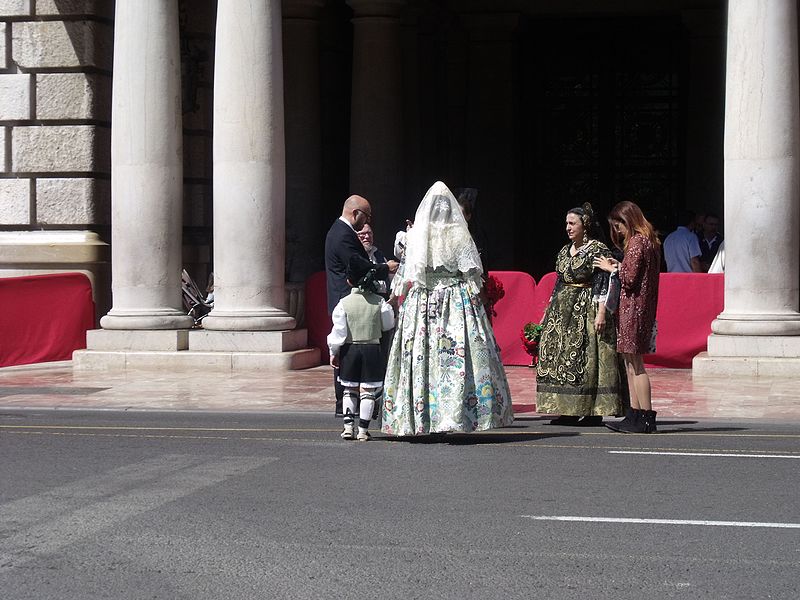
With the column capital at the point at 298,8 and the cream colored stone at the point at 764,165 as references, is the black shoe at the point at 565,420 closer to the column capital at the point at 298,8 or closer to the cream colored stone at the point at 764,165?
the cream colored stone at the point at 764,165

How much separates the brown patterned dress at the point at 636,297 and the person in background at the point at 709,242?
8.81m

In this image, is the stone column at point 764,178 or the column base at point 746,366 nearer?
the column base at point 746,366

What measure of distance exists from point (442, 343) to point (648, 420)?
5.94 ft

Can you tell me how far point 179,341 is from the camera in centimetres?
1839

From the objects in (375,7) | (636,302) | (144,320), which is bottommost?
(144,320)

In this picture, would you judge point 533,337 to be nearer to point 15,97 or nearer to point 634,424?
point 634,424

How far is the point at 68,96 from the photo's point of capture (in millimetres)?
20469

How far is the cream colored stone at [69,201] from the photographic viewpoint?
66.6 feet

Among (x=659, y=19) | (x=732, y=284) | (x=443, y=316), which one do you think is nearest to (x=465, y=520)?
(x=443, y=316)

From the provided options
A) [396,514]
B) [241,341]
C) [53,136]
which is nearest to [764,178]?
[241,341]

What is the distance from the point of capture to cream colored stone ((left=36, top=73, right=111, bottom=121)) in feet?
66.9

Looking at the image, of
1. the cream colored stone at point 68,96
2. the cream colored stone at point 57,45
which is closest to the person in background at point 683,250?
the cream colored stone at point 68,96

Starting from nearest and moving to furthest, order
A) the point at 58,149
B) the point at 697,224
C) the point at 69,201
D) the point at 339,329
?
the point at 339,329 < the point at 69,201 < the point at 58,149 < the point at 697,224

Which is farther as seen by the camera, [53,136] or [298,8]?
[298,8]
